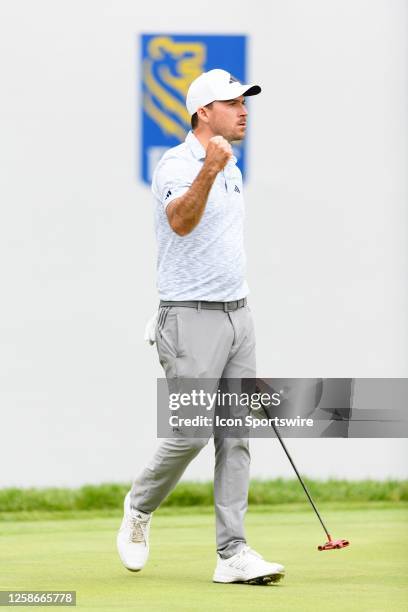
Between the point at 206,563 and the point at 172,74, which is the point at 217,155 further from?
the point at 172,74

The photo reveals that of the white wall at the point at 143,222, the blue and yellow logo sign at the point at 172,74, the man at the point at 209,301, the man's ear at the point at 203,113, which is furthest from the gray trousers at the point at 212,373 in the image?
the blue and yellow logo sign at the point at 172,74

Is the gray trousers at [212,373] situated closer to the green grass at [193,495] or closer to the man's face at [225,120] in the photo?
the man's face at [225,120]

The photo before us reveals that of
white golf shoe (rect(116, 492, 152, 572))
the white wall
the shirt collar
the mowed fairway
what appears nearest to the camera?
the mowed fairway

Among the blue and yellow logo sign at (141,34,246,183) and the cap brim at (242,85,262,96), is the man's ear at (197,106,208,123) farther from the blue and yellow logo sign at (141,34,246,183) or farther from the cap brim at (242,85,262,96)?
the blue and yellow logo sign at (141,34,246,183)

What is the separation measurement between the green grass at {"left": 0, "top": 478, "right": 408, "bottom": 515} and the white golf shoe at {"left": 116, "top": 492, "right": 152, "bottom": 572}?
221 cm

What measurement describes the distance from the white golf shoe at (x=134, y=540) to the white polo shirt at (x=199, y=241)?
687 mm

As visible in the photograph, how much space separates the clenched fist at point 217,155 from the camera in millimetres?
4105

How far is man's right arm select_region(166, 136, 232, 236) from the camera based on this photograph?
4109 mm

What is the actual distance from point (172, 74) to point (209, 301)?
2.97 m

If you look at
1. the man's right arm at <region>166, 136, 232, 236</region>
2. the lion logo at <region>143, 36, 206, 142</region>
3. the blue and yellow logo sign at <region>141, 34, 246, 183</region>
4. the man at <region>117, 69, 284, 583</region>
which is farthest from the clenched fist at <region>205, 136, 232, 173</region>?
the lion logo at <region>143, 36, 206, 142</region>

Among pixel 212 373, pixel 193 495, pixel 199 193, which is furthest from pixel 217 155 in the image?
pixel 193 495

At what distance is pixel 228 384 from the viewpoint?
4480mm

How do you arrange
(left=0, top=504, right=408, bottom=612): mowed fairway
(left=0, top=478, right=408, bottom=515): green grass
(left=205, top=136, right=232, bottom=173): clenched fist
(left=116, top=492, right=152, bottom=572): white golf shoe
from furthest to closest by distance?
(left=0, top=478, right=408, bottom=515): green grass, (left=116, top=492, right=152, bottom=572): white golf shoe, (left=205, top=136, right=232, bottom=173): clenched fist, (left=0, top=504, right=408, bottom=612): mowed fairway

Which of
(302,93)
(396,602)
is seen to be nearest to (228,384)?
(396,602)
